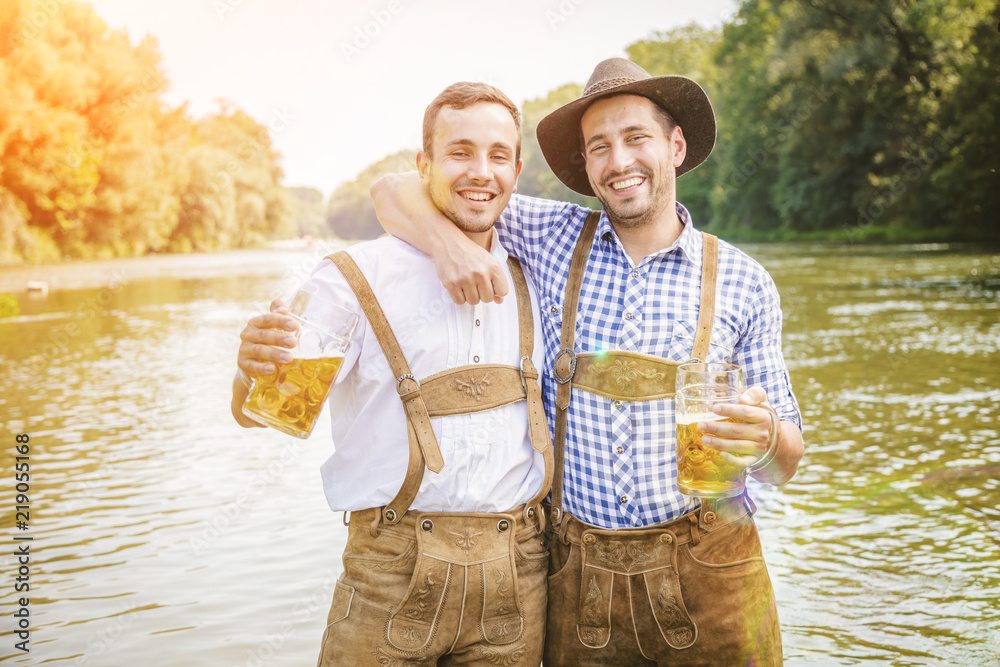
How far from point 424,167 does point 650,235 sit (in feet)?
2.58

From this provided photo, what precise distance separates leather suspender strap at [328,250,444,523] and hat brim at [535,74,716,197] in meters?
0.94

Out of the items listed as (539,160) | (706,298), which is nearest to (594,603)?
(706,298)

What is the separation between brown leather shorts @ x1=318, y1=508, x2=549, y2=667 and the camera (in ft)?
8.05

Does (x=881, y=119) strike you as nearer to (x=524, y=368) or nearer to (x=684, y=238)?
(x=684, y=238)

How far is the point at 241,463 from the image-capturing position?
25.6ft

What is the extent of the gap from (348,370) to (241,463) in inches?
224

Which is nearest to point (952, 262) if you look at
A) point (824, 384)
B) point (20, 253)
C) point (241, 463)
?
point (824, 384)

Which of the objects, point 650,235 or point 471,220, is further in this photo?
point 650,235

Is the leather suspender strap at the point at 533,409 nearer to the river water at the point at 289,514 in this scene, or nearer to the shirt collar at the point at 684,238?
the shirt collar at the point at 684,238

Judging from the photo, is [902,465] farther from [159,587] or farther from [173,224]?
[173,224]

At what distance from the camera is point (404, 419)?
2.56 meters

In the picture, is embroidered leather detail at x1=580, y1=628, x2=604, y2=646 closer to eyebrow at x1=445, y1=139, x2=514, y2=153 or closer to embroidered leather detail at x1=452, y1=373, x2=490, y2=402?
embroidered leather detail at x1=452, y1=373, x2=490, y2=402

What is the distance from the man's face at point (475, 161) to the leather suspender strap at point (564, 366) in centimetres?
37

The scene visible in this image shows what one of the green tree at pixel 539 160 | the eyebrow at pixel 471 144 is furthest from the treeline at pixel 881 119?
the eyebrow at pixel 471 144
